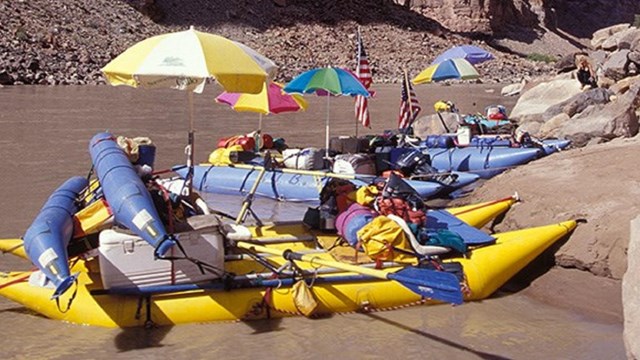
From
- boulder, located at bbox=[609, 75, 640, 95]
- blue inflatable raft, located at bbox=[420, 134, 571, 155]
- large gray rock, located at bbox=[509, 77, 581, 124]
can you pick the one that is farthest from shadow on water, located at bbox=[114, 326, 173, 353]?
large gray rock, located at bbox=[509, 77, 581, 124]

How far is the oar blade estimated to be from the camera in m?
6.03

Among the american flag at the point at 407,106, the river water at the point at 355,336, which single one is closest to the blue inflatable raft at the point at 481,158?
the american flag at the point at 407,106

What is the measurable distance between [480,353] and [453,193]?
5287 millimetres

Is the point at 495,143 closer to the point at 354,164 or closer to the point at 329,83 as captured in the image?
the point at 354,164

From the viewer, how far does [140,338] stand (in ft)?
21.4

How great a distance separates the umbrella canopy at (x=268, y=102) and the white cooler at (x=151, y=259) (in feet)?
16.7

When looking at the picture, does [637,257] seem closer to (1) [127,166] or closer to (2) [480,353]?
(2) [480,353]

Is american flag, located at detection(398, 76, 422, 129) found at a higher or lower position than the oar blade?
higher

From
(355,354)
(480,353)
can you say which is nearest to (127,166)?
(355,354)

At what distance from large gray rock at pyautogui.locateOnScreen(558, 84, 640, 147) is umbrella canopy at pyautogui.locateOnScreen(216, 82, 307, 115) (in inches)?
185

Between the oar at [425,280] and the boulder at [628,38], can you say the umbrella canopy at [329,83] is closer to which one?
the oar at [425,280]

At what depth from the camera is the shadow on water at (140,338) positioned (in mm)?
6391

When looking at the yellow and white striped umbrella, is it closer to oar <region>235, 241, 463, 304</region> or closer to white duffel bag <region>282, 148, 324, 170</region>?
oar <region>235, 241, 463, 304</region>

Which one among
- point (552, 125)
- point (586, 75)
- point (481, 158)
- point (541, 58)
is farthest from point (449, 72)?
point (541, 58)
